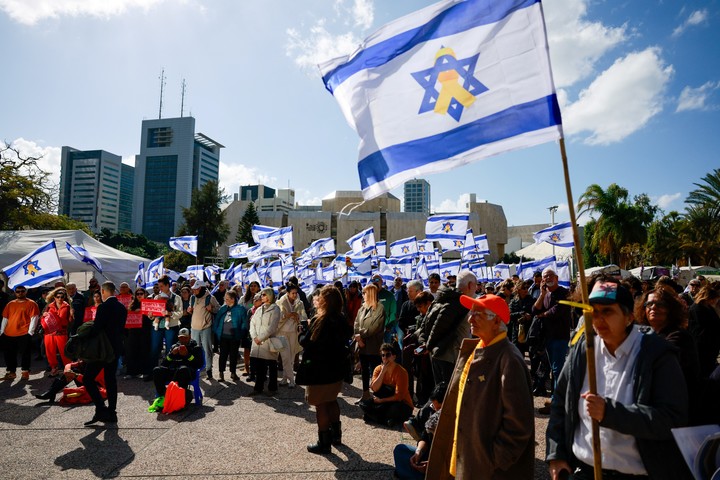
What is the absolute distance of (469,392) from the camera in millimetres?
2795

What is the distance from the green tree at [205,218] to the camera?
74.5 m

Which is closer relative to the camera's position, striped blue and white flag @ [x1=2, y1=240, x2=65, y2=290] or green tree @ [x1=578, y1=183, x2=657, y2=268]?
striped blue and white flag @ [x1=2, y1=240, x2=65, y2=290]

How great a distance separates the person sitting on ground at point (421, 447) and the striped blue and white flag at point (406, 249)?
16.1m

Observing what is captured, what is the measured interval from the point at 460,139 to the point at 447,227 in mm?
13867

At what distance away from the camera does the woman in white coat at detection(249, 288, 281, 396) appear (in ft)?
25.0

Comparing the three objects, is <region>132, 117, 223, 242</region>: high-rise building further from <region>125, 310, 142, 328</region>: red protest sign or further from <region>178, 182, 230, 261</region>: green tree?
<region>125, 310, 142, 328</region>: red protest sign

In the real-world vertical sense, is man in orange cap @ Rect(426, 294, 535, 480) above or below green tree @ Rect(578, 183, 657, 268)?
below

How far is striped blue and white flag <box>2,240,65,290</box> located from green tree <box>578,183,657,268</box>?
3357 centimetres

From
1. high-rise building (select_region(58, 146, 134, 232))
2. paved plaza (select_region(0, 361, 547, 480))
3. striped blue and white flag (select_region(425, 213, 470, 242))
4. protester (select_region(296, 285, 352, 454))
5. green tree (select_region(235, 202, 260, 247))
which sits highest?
high-rise building (select_region(58, 146, 134, 232))

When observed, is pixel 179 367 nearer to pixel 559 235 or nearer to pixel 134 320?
pixel 134 320

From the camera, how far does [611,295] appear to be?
7.61 feet

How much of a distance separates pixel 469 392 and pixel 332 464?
2541 millimetres

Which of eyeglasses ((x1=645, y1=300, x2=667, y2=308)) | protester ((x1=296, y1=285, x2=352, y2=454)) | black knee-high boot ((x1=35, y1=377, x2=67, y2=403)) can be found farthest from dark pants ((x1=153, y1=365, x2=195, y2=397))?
eyeglasses ((x1=645, y1=300, x2=667, y2=308))

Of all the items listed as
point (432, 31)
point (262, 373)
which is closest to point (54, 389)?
point (262, 373)
